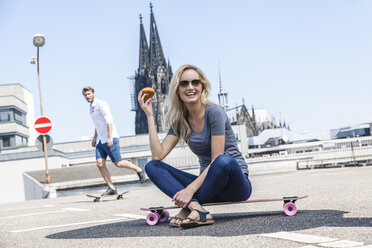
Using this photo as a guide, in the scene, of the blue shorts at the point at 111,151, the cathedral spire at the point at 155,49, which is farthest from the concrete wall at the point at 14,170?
the cathedral spire at the point at 155,49

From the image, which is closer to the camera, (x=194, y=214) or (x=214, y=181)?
(x=194, y=214)

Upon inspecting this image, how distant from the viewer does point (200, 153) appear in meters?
4.60

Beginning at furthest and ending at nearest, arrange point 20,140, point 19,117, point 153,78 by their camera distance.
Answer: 1. point 153,78
2. point 19,117
3. point 20,140

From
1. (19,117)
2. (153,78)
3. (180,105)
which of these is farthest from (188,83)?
(153,78)

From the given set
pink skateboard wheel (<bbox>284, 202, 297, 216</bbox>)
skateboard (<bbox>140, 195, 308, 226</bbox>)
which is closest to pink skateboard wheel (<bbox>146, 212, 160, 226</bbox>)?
skateboard (<bbox>140, 195, 308, 226</bbox>)

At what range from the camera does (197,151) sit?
459 centimetres

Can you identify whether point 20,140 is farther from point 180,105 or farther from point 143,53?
point 180,105

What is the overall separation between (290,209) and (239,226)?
28.8 inches

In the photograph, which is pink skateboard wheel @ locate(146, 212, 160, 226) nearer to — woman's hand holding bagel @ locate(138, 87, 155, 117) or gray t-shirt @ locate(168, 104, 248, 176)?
gray t-shirt @ locate(168, 104, 248, 176)

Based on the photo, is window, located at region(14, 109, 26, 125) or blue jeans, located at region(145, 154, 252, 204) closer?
blue jeans, located at region(145, 154, 252, 204)

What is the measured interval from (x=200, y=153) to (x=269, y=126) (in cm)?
12883

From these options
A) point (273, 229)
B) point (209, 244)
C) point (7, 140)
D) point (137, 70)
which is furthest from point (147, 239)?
point (137, 70)

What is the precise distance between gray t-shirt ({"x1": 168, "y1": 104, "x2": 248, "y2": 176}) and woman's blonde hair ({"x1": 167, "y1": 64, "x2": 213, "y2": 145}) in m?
0.07

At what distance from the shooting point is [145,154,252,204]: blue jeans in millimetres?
4180
